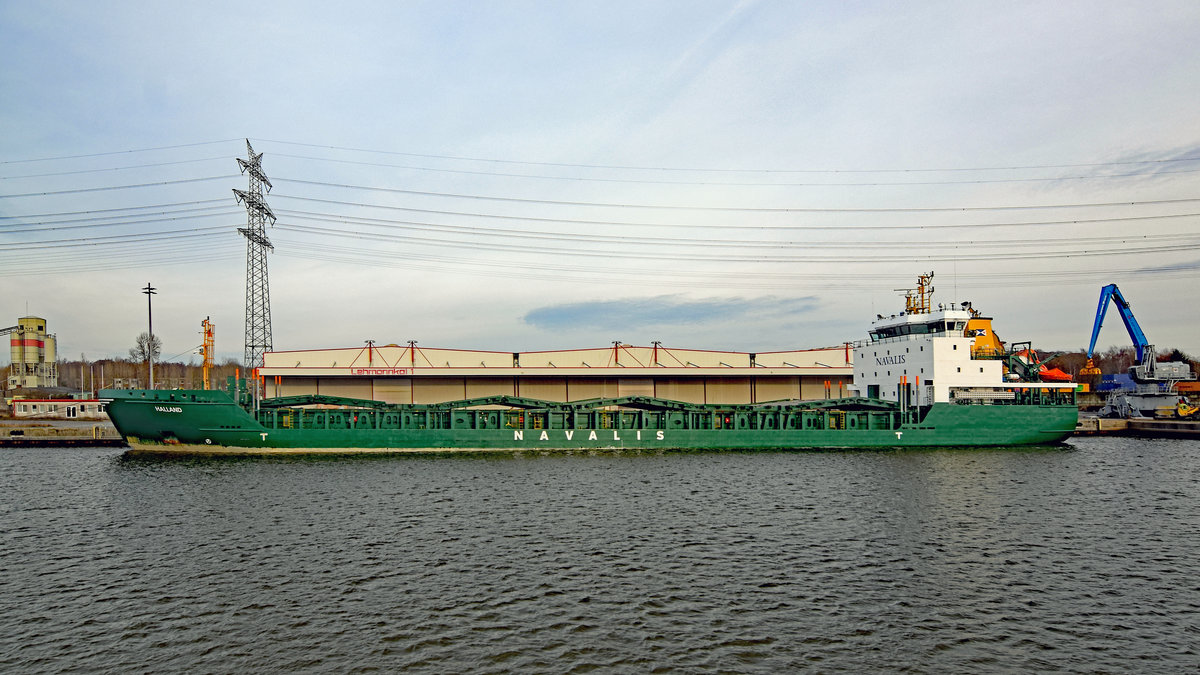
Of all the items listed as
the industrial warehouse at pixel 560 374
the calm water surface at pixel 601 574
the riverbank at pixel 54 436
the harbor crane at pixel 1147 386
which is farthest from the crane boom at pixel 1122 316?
the riverbank at pixel 54 436

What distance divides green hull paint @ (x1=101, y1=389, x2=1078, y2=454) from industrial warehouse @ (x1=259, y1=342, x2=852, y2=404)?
55.1 feet

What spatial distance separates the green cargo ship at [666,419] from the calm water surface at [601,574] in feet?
33.4

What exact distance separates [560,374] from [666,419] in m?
20.9

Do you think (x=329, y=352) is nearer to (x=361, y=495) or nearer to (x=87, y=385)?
→ (x=361, y=495)

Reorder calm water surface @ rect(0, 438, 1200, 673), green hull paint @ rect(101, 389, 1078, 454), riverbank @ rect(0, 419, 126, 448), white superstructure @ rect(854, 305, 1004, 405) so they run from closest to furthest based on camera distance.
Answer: calm water surface @ rect(0, 438, 1200, 673), green hull paint @ rect(101, 389, 1078, 454), white superstructure @ rect(854, 305, 1004, 405), riverbank @ rect(0, 419, 126, 448)

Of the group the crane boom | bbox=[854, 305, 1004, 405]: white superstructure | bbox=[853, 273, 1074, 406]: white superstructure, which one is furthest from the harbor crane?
bbox=[854, 305, 1004, 405]: white superstructure

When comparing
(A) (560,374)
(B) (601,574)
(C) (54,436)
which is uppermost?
(A) (560,374)

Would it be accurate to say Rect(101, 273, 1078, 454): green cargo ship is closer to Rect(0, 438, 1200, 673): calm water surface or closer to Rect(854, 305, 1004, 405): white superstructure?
Rect(854, 305, 1004, 405): white superstructure

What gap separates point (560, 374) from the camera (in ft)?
212

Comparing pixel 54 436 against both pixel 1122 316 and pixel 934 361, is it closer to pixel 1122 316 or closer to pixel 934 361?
pixel 934 361

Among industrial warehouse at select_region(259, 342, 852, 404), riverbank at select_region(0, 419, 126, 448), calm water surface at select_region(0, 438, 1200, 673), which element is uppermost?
industrial warehouse at select_region(259, 342, 852, 404)

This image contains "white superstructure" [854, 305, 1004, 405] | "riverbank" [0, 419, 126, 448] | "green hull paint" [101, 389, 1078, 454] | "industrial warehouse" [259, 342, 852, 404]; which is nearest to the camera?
"green hull paint" [101, 389, 1078, 454]

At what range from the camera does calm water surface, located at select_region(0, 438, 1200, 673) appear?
12984mm

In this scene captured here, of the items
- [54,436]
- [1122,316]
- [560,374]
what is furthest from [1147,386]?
[54,436]
